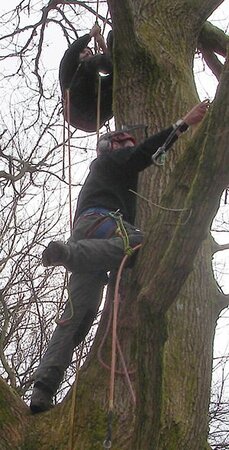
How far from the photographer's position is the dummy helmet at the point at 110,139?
3.60 meters

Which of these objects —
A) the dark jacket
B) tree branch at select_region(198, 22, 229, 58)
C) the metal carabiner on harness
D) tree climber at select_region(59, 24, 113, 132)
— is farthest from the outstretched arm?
tree climber at select_region(59, 24, 113, 132)

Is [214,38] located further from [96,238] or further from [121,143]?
[96,238]

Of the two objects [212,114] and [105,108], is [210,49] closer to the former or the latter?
[105,108]

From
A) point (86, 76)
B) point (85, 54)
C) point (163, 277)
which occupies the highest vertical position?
point (85, 54)

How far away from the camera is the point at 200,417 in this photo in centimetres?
285

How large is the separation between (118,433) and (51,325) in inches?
219

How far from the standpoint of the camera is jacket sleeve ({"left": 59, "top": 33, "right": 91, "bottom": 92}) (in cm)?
441

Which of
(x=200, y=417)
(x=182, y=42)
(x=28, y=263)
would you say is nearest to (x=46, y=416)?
(x=200, y=417)

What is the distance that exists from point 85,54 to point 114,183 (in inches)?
50.7

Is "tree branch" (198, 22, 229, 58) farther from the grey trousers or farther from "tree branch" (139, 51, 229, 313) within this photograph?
"tree branch" (139, 51, 229, 313)

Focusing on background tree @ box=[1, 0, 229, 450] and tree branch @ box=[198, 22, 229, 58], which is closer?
background tree @ box=[1, 0, 229, 450]

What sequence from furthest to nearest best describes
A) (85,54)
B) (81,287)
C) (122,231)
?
(85,54)
(81,287)
(122,231)

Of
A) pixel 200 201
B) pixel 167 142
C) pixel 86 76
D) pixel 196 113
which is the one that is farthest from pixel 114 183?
pixel 200 201

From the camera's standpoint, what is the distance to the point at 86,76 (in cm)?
442
